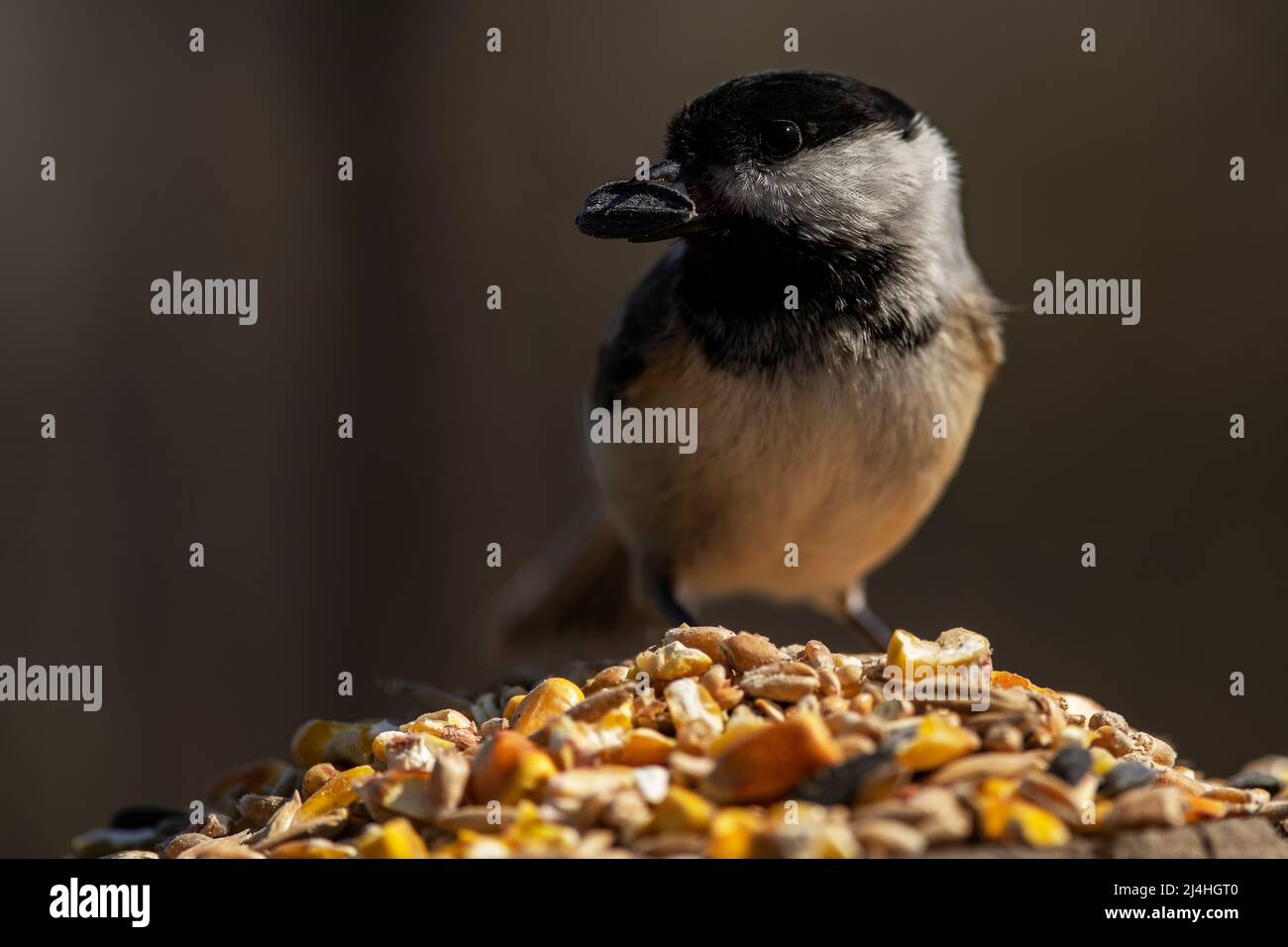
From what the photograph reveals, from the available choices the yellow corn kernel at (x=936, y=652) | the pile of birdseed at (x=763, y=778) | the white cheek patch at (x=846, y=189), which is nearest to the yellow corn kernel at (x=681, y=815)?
the pile of birdseed at (x=763, y=778)

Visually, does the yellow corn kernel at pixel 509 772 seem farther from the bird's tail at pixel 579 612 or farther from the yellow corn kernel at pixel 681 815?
the bird's tail at pixel 579 612

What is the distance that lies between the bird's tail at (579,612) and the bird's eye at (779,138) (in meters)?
1.31

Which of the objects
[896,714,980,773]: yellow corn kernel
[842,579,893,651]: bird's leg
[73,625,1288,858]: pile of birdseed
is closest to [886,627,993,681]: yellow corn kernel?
[73,625,1288,858]: pile of birdseed

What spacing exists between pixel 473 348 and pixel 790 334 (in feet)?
6.20

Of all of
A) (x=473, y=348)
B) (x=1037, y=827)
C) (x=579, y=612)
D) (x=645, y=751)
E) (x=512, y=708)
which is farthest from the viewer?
(x=473, y=348)

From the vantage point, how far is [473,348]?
364 cm

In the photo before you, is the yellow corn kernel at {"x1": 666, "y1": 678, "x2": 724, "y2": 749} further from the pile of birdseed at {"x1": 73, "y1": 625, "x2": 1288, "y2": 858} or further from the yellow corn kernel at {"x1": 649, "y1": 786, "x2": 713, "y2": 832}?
the yellow corn kernel at {"x1": 649, "y1": 786, "x2": 713, "y2": 832}

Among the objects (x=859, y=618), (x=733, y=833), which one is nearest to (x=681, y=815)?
(x=733, y=833)

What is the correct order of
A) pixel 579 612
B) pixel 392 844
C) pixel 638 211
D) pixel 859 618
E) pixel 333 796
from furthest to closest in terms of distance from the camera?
1. pixel 579 612
2. pixel 859 618
3. pixel 638 211
4. pixel 333 796
5. pixel 392 844

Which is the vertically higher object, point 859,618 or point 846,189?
point 846,189

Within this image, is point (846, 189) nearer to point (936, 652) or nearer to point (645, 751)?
point (936, 652)
